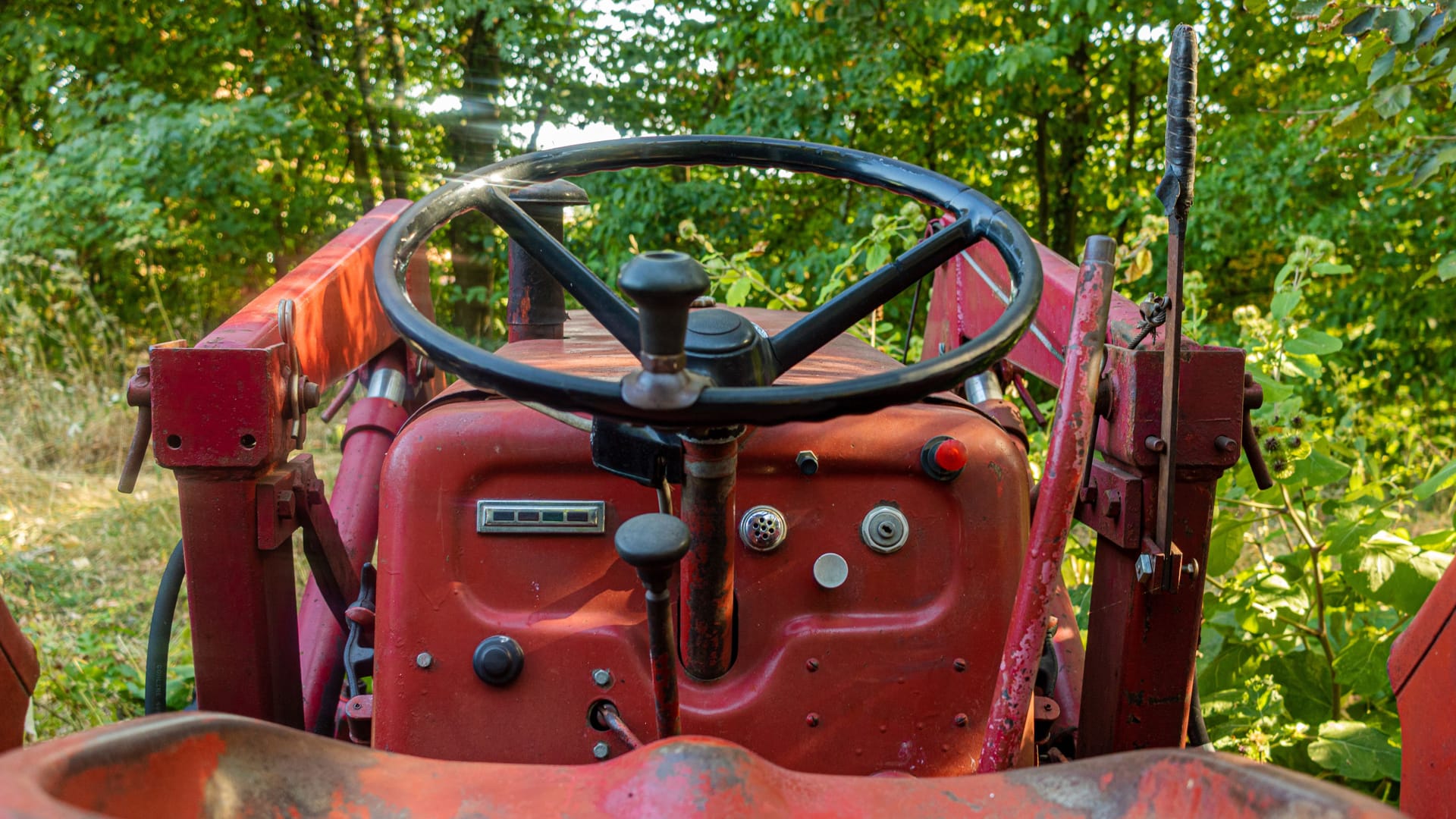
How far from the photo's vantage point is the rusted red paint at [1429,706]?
114 cm

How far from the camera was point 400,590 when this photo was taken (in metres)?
1.37

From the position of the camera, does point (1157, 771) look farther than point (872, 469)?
No

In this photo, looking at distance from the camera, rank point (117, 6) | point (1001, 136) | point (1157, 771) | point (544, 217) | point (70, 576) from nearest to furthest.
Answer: point (1157, 771) → point (544, 217) → point (70, 576) → point (1001, 136) → point (117, 6)

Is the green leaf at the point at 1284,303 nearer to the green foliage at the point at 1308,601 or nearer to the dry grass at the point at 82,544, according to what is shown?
the green foliage at the point at 1308,601

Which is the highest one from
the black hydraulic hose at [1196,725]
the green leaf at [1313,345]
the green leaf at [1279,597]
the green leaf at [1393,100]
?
the green leaf at [1393,100]

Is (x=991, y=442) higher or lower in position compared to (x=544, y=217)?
lower

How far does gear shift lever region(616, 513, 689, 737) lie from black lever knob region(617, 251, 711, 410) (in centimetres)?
10

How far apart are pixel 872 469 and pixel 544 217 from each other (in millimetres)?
815

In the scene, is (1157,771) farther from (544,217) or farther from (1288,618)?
(1288,618)

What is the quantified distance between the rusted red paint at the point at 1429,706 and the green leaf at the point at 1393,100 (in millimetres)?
1519

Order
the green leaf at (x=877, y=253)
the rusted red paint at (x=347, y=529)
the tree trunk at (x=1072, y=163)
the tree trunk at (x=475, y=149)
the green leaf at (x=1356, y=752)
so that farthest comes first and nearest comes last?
the tree trunk at (x=475, y=149)
the tree trunk at (x=1072, y=163)
the green leaf at (x=877, y=253)
the green leaf at (x=1356, y=752)
the rusted red paint at (x=347, y=529)

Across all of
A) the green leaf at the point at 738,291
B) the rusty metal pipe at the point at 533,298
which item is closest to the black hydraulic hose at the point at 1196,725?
the rusty metal pipe at the point at 533,298

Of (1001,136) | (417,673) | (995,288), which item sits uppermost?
(1001,136)

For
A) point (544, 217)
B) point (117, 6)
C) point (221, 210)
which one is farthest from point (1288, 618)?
point (117, 6)
